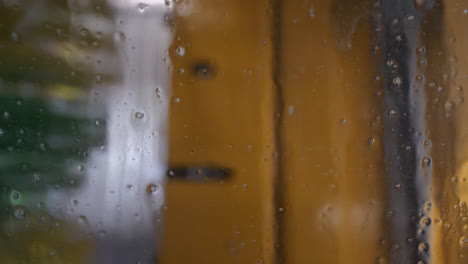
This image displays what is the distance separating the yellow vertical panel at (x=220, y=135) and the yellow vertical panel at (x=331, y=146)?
23 millimetres

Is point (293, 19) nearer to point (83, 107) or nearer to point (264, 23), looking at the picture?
point (264, 23)

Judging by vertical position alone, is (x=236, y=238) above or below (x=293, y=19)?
below

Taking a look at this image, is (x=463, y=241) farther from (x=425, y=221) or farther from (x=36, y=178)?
(x=36, y=178)

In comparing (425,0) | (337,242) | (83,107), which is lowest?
(337,242)

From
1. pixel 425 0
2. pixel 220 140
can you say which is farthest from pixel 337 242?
pixel 425 0

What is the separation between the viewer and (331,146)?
0.33 m

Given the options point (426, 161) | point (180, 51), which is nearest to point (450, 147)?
point (426, 161)

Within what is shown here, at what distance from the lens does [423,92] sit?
0.33m

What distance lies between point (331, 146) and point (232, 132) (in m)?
0.10

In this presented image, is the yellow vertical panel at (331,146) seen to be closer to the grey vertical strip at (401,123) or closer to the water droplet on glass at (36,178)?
the grey vertical strip at (401,123)

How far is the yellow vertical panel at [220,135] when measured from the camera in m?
0.32

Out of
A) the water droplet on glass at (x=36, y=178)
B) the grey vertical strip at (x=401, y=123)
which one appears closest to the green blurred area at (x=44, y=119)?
the water droplet on glass at (x=36, y=178)

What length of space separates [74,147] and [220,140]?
0.13 m

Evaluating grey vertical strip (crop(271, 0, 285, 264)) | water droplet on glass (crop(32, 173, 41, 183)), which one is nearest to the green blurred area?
water droplet on glass (crop(32, 173, 41, 183))
